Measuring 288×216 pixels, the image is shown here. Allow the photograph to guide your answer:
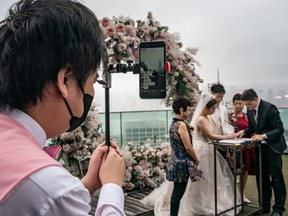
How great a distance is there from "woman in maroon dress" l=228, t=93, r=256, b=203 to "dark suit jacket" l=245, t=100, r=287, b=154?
14.5 inches

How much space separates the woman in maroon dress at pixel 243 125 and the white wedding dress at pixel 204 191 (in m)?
0.28

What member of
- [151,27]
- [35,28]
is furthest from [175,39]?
[35,28]

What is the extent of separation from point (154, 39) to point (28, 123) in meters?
2.97

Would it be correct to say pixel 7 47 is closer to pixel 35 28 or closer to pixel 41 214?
pixel 35 28

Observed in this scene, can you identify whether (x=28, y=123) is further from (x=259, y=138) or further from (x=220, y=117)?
(x=220, y=117)

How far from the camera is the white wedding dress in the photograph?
3240mm

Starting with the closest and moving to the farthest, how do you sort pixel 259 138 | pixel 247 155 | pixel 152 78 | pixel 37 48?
1. pixel 37 48
2. pixel 152 78
3. pixel 259 138
4. pixel 247 155

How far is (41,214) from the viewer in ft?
1.38

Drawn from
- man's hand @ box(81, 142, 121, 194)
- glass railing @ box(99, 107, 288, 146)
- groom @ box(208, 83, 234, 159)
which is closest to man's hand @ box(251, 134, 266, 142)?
groom @ box(208, 83, 234, 159)

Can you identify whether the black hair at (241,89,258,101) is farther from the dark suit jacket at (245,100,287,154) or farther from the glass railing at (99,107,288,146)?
the glass railing at (99,107,288,146)

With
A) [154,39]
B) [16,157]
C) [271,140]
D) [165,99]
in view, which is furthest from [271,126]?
[16,157]

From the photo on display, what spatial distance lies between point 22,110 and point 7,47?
11 centimetres

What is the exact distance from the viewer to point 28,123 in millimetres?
528

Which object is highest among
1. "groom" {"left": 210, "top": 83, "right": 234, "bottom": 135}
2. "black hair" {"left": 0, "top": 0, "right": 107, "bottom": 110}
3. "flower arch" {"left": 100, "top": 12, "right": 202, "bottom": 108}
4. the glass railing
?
"flower arch" {"left": 100, "top": 12, "right": 202, "bottom": 108}
